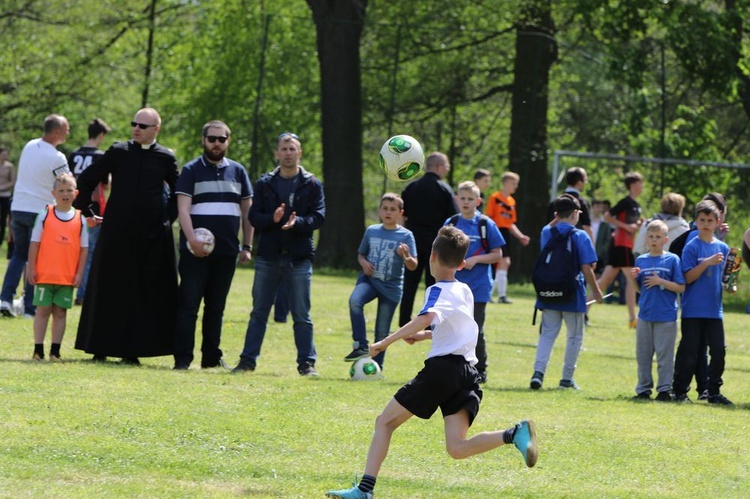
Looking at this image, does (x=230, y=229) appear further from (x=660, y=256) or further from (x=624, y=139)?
(x=624, y=139)

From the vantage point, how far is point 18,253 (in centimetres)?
1489

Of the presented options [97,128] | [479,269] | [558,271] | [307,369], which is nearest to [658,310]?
[558,271]

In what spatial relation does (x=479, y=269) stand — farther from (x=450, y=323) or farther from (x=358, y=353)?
(x=450, y=323)

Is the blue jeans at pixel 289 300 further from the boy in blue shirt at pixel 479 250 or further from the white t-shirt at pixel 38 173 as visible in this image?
the white t-shirt at pixel 38 173

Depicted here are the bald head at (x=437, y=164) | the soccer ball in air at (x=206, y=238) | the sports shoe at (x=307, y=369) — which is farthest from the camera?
the bald head at (x=437, y=164)

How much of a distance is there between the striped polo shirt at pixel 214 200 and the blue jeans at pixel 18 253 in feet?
12.3

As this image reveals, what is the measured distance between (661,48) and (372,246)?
16.9m

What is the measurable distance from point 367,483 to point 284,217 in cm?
526

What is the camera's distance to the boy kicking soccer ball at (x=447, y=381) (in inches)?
267

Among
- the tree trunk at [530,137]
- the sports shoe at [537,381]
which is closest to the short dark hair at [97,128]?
the sports shoe at [537,381]

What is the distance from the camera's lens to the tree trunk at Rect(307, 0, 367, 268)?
26.5 m

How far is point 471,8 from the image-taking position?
3083 cm

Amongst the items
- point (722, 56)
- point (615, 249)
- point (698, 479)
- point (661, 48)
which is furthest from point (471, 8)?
point (698, 479)

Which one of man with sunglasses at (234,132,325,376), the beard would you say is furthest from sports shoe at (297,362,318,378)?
the beard
